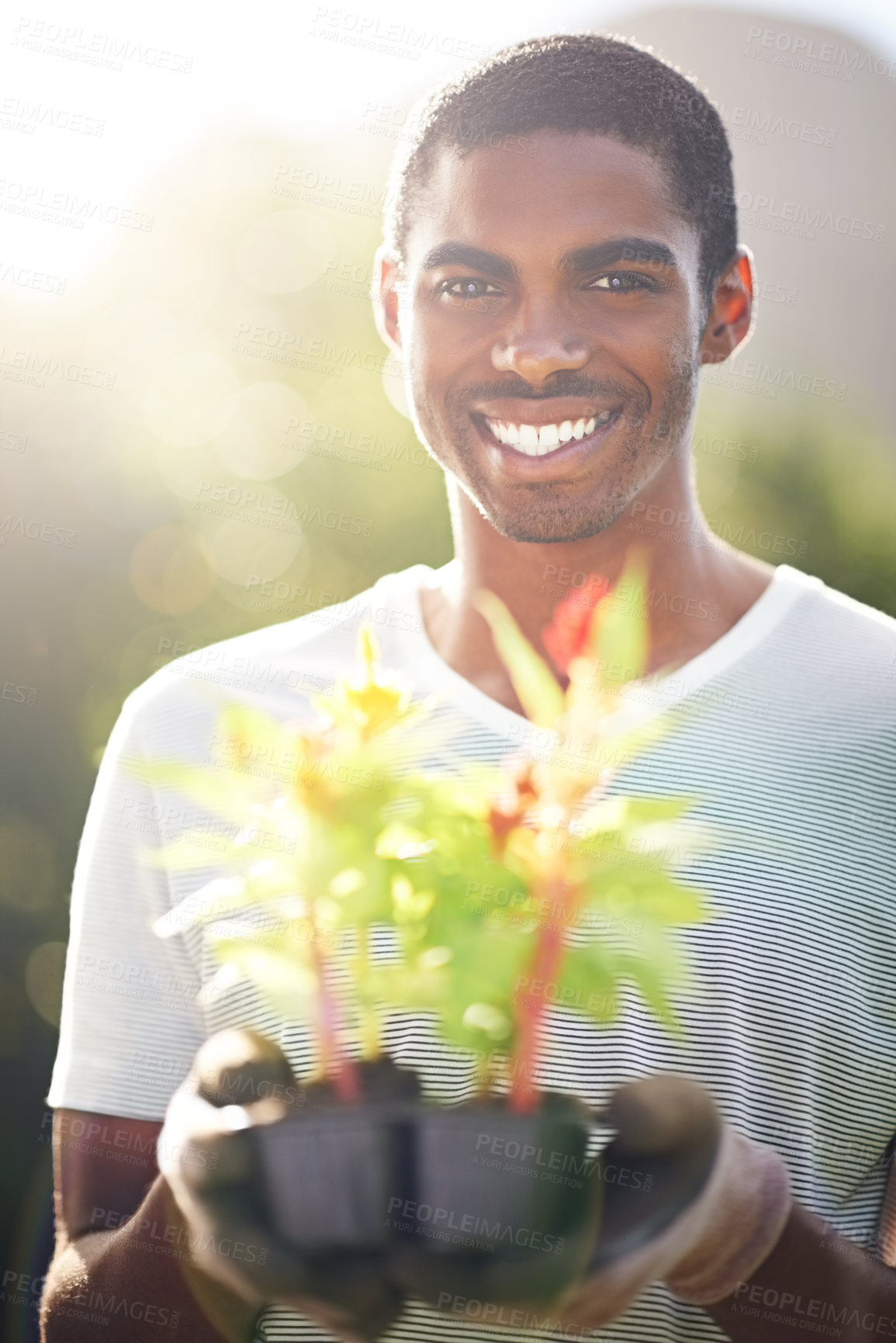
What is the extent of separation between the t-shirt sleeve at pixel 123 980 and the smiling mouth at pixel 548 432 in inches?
24.8

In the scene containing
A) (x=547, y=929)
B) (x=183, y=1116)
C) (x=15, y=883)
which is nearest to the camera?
(x=547, y=929)

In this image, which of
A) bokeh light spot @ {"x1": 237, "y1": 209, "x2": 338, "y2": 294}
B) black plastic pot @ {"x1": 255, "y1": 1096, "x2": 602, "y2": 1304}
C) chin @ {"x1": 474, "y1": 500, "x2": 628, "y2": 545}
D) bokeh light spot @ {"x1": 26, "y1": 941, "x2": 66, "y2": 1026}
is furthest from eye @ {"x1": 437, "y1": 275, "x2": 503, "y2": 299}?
bokeh light spot @ {"x1": 237, "y1": 209, "x2": 338, "y2": 294}

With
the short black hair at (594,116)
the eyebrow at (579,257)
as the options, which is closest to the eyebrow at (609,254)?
the eyebrow at (579,257)

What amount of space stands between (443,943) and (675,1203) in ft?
1.08

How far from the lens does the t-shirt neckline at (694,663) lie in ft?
4.95

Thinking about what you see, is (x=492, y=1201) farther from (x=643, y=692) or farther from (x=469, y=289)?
(x=469, y=289)

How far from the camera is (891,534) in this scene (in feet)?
14.5

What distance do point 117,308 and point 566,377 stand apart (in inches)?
145

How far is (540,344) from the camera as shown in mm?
1455

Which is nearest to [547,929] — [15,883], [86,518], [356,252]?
[15,883]

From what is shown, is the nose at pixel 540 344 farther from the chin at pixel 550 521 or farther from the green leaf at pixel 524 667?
the green leaf at pixel 524 667

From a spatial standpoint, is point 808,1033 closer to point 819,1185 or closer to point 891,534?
point 819,1185

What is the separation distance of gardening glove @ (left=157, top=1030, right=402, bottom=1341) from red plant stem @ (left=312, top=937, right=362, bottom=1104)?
3 centimetres

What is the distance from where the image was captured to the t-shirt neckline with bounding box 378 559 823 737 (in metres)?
1.51
